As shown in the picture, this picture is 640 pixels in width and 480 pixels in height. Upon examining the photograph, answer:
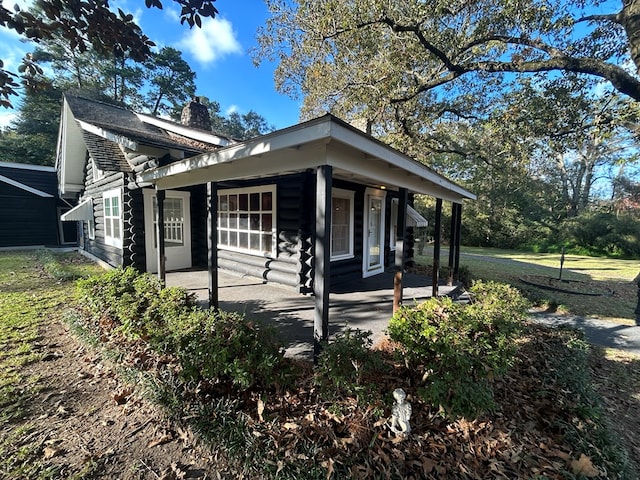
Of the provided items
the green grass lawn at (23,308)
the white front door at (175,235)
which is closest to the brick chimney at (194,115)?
the white front door at (175,235)

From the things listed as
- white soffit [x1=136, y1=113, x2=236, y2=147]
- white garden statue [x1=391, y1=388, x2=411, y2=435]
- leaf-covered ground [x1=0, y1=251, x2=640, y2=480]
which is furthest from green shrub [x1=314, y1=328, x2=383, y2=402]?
white soffit [x1=136, y1=113, x2=236, y2=147]

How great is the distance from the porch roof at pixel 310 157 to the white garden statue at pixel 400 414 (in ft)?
7.57

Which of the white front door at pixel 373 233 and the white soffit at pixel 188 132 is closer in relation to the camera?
the white front door at pixel 373 233

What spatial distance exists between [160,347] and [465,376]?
3.14 m

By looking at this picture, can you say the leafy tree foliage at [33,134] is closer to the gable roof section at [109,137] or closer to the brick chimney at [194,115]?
the gable roof section at [109,137]

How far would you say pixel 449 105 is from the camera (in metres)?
10.7

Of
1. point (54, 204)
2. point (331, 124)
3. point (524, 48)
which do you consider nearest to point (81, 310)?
point (331, 124)

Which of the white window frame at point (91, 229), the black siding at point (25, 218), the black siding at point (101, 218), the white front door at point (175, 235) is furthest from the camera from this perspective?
the black siding at point (25, 218)

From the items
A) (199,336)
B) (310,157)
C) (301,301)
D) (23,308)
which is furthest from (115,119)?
(199,336)

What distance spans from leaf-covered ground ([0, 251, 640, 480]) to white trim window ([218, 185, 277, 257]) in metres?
3.96

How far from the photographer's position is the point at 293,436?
2.29m

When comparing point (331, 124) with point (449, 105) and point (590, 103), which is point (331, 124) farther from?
point (449, 105)

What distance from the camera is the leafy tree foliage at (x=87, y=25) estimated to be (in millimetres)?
2445

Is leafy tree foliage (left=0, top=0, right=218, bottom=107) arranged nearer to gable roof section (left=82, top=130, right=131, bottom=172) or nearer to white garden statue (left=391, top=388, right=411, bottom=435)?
white garden statue (left=391, top=388, right=411, bottom=435)
